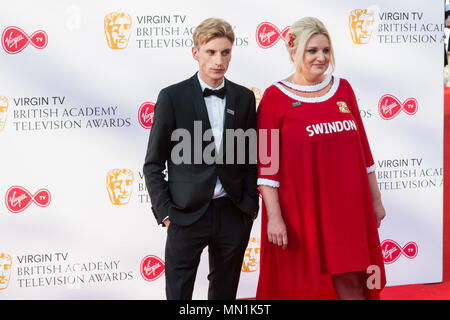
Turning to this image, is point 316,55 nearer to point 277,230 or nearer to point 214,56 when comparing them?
point 214,56

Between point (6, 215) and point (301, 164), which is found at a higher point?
point (301, 164)

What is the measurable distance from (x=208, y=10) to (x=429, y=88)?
146 cm

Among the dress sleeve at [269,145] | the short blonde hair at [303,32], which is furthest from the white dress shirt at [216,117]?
the short blonde hair at [303,32]

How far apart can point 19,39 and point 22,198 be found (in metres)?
0.87

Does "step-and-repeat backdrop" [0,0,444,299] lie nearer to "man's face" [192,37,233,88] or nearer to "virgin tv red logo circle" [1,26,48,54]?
"virgin tv red logo circle" [1,26,48,54]

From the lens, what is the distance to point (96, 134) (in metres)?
3.51

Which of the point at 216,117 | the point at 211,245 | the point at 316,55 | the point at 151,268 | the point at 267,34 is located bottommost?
the point at 151,268

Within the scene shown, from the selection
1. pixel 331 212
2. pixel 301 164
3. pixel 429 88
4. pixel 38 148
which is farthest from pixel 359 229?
pixel 38 148

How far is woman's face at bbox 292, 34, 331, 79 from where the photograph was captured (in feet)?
8.55

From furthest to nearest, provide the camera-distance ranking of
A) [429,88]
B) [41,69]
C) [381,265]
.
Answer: [429,88] < [41,69] < [381,265]

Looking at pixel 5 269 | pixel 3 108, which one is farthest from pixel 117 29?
pixel 5 269

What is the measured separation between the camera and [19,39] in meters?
3.36

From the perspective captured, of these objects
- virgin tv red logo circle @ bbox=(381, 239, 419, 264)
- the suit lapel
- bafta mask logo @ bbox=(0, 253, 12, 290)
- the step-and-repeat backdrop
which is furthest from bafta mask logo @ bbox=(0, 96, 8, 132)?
virgin tv red logo circle @ bbox=(381, 239, 419, 264)

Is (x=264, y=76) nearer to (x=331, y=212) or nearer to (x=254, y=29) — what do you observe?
(x=254, y=29)
